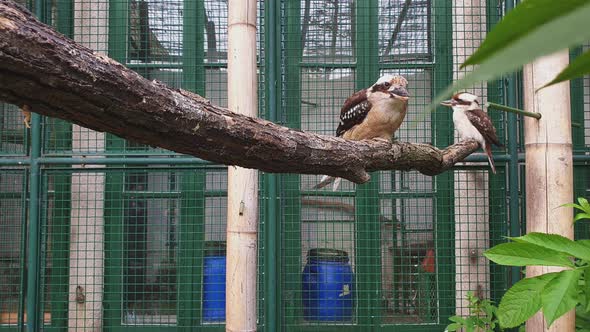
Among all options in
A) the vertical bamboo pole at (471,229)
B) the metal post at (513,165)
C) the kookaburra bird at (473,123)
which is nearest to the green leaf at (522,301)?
the kookaburra bird at (473,123)

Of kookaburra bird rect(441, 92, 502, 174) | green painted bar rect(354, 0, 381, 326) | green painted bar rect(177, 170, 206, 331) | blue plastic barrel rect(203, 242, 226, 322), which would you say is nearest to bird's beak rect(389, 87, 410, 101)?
kookaburra bird rect(441, 92, 502, 174)

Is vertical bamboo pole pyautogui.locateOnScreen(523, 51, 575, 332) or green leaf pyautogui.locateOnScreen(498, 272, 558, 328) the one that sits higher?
vertical bamboo pole pyautogui.locateOnScreen(523, 51, 575, 332)

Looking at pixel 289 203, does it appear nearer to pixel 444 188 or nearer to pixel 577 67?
pixel 444 188

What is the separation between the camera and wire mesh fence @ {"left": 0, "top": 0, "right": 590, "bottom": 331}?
350 centimetres

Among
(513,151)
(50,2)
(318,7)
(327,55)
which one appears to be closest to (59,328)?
(50,2)

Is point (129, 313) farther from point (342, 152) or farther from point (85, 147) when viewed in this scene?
point (342, 152)

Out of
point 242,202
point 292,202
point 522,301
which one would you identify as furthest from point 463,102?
point 522,301

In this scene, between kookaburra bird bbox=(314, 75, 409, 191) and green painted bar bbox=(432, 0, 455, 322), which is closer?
kookaburra bird bbox=(314, 75, 409, 191)

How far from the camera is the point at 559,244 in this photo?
1166mm

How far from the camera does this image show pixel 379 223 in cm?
361

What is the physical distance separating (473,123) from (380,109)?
0.83 metres

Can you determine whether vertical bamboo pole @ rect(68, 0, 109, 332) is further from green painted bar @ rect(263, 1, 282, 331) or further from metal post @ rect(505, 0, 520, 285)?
metal post @ rect(505, 0, 520, 285)

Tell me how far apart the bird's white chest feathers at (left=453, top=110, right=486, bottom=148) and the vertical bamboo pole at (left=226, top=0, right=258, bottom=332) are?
52.5 inches

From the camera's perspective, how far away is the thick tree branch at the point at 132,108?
875mm
